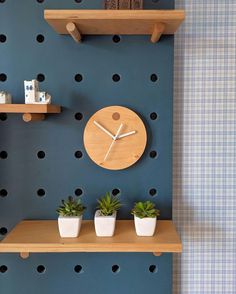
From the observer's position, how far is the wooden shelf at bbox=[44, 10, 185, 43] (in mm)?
688

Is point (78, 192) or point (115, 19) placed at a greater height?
point (115, 19)

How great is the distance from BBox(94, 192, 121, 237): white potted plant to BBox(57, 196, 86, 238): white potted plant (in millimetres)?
39

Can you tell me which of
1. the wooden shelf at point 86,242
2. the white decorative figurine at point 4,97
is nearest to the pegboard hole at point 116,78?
the white decorative figurine at point 4,97

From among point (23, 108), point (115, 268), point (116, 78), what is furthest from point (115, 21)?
point (115, 268)

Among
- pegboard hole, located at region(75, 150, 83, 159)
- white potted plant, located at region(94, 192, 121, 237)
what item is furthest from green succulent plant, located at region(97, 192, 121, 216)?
pegboard hole, located at region(75, 150, 83, 159)

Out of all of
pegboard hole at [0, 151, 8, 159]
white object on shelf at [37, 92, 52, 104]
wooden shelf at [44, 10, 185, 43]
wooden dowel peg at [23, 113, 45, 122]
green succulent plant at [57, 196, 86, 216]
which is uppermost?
wooden shelf at [44, 10, 185, 43]

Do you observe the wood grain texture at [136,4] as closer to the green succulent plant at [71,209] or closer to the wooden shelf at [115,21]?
the wooden shelf at [115,21]

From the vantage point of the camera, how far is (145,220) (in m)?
0.75

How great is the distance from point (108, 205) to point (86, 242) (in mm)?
99

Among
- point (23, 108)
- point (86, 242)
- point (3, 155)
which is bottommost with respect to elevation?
point (86, 242)

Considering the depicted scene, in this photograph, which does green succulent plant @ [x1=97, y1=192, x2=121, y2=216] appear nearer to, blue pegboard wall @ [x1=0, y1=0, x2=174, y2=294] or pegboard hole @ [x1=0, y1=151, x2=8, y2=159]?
blue pegboard wall @ [x1=0, y1=0, x2=174, y2=294]

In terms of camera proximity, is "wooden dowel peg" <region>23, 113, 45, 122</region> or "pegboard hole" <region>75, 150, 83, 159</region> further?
"pegboard hole" <region>75, 150, 83, 159</region>

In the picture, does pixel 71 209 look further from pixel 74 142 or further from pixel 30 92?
pixel 30 92

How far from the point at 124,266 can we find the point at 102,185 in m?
0.20
